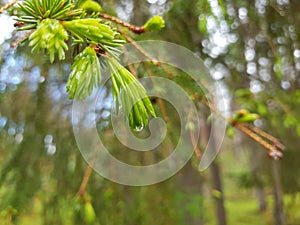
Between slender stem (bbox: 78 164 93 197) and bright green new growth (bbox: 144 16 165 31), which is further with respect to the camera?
slender stem (bbox: 78 164 93 197)

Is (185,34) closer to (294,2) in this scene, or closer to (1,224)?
(294,2)

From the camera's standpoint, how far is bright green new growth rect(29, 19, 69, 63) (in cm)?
38

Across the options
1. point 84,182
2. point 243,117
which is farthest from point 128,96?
point 84,182

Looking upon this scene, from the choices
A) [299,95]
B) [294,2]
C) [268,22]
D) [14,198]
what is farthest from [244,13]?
[14,198]

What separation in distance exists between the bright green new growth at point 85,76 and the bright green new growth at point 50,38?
0.14 feet

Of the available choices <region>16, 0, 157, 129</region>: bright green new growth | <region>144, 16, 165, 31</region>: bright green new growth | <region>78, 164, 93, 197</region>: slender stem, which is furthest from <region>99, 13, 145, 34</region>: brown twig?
<region>78, 164, 93, 197</region>: slender stem

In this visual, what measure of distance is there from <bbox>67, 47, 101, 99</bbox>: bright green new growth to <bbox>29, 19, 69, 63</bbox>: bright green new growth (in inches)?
1.7

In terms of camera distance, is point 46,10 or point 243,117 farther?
point 243,117

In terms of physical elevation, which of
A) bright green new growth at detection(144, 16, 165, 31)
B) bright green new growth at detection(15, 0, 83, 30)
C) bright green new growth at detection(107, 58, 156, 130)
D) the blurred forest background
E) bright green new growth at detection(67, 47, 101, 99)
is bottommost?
the blurred forest background

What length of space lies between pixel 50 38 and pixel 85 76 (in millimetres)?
63

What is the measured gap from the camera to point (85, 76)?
1.40 ft

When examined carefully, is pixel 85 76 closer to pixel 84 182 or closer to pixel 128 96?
pixel 128 96

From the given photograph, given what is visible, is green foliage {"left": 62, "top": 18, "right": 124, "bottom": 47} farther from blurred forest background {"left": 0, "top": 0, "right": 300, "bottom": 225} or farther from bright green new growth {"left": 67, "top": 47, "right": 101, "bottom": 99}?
blurred forest background {"left": 0, "top": 0, "right": 300, "bottom": 225}

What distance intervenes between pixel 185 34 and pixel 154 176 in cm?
68
